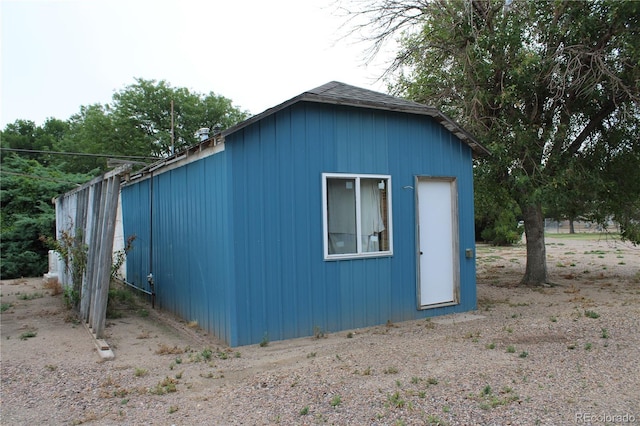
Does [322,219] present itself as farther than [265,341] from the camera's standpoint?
Yes

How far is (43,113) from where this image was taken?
4528cm

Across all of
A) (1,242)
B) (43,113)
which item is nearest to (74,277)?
(1,242)

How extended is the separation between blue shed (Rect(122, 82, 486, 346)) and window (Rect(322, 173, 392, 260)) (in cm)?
2

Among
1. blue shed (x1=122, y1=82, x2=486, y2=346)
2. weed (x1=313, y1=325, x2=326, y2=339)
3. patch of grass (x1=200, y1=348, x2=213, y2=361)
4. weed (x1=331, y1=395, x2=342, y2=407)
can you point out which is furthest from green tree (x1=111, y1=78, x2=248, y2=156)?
weed (x1=331, y1=395, x2=342, y2=407)

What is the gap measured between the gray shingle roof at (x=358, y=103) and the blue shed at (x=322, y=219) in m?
0.03

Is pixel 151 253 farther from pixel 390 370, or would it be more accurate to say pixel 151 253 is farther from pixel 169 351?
pixel 390 370

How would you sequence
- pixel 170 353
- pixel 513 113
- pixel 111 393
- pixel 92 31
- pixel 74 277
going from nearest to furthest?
pixel 111 393
pixel 170 353
pixel 74 277
pixel 513 113
pixel 92 31

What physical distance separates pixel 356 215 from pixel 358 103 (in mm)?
Result: 1650

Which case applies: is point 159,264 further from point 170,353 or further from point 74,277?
point 170,353

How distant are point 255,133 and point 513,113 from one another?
6.54m

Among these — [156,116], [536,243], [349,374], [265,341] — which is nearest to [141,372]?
[265,341]

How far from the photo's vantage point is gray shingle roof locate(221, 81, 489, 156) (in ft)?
20.8

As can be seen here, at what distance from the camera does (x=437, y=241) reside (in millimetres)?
8016

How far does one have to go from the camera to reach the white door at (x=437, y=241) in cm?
782
